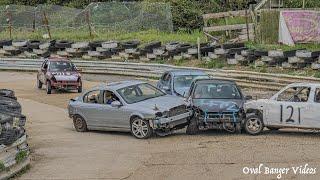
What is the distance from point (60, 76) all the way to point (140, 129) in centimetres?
1422

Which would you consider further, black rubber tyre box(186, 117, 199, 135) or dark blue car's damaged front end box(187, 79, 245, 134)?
black rubber tyre box(186, 117, 199, 135)

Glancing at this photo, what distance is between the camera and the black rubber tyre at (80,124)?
63.6 ft

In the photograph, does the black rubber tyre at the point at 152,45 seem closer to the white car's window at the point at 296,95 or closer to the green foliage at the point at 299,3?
the green foliage at the point at 299,3

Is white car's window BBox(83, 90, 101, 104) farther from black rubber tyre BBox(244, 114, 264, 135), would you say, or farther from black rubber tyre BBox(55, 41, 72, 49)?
black rubber tyre BBox(55, 41, 72, 49)

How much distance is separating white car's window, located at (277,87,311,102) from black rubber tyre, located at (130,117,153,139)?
3451 mm

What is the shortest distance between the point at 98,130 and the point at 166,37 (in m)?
21.8

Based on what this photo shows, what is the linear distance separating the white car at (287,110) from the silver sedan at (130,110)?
170 centimetres

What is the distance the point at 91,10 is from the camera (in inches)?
1747

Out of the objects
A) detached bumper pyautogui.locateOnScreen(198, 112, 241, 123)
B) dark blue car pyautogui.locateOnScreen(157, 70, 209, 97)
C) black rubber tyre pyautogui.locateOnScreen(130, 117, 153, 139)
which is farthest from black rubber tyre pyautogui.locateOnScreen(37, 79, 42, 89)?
detached bumper pyautogui.locateOnScreen(198, 112, 241, 123)

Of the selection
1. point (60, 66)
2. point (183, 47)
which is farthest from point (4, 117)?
point (183, 47)

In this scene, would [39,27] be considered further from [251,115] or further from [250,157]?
[250,157]

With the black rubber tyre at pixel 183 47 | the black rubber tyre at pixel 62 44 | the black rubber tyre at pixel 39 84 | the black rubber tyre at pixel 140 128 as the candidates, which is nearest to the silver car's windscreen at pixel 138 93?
the black rubber tyre at pixel 140 128

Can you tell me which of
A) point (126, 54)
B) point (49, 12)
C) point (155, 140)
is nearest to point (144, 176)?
point (155, 140)

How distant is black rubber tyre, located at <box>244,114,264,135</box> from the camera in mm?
17188
